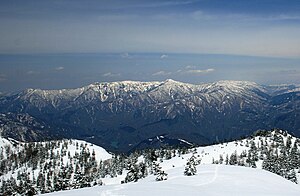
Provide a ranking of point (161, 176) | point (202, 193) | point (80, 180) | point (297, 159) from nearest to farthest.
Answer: point (202, 193)
point (161, 176)
point (80, 180)
point (297, 159)

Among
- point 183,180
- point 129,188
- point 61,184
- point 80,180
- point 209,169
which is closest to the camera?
point 129,188

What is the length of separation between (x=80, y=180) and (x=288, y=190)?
62305mm

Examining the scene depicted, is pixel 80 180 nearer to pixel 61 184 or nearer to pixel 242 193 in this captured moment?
pixel 61 184

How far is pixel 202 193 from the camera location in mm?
42094

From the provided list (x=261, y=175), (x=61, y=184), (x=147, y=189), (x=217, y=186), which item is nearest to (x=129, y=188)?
(x=147, y=189)

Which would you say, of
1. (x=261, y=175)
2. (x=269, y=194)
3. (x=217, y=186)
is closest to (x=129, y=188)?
(x=217, y=186)

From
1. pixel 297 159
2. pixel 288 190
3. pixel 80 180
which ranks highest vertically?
pixel 288 190

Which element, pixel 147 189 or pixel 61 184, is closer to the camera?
pixel 147 189

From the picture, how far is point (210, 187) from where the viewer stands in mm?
46906

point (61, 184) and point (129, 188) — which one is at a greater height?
point (129, 188)

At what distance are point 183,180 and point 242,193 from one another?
446 inches

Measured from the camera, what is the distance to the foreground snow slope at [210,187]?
42344 millimetres

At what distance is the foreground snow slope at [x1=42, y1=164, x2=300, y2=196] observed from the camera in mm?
42344

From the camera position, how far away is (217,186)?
157 feet
